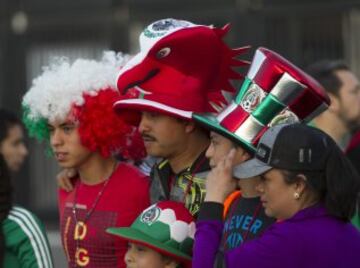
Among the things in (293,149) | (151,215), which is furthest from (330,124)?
(293,149)

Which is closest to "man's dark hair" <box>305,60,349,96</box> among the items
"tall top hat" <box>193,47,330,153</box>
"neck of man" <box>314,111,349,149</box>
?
"neck of man" <box>314,111,349,149</box>

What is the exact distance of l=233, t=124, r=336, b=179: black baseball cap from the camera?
4566 mm

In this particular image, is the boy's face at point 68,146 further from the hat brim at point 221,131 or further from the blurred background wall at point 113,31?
the blurred background wall at point 113,31

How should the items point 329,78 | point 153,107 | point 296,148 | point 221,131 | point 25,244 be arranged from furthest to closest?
point 329,78 < point 25,244 < point 153,107 < point 221,131 < point 296,148

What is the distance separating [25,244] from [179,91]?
1.09 meters

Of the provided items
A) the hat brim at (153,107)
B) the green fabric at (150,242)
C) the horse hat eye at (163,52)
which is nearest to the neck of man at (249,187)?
the green fabric at (150,242)

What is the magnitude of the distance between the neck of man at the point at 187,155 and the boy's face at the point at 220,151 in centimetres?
42

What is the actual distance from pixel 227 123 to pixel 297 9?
211 inches

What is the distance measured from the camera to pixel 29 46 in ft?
35.1

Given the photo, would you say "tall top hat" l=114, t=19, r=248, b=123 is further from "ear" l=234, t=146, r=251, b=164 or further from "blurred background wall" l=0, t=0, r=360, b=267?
"blurred background wall" l=0, t=0, r=360, b=267

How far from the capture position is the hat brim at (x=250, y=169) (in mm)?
4660

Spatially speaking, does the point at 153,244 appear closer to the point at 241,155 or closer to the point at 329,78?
the point at 241,155

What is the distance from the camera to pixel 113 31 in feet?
34.6

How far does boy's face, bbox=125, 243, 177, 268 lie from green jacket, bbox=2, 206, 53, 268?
28.2 inches
